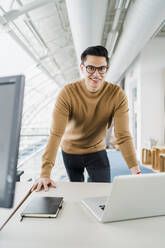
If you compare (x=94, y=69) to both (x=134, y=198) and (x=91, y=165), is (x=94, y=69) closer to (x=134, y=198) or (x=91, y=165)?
(x=91, y=165)

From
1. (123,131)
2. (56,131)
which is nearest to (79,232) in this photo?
(56,131)

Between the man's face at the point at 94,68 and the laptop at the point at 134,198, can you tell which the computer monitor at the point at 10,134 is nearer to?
the laptop at the point at 134,198

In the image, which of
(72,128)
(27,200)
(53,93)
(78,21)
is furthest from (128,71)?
(53,93)

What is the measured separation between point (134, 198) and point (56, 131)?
2.32ft

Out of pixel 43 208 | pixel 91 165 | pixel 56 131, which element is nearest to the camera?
pixel 43 208

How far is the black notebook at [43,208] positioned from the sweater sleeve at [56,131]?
27 centimetres

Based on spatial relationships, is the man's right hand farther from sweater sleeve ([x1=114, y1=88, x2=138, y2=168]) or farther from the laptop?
sweater sleeve ([x1=114, y1=88, x2=138, y2=168])

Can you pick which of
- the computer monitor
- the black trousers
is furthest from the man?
the computer monitor

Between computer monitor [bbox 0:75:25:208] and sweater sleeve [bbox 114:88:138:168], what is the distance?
2.93ft

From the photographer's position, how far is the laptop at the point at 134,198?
2.18 ft

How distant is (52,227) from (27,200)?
0.29 meters

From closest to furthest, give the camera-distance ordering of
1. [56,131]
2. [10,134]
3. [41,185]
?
[10,134], [41,185], [56,131]

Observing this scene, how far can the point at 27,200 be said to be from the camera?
0.94m

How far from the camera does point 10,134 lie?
1.80 ft
